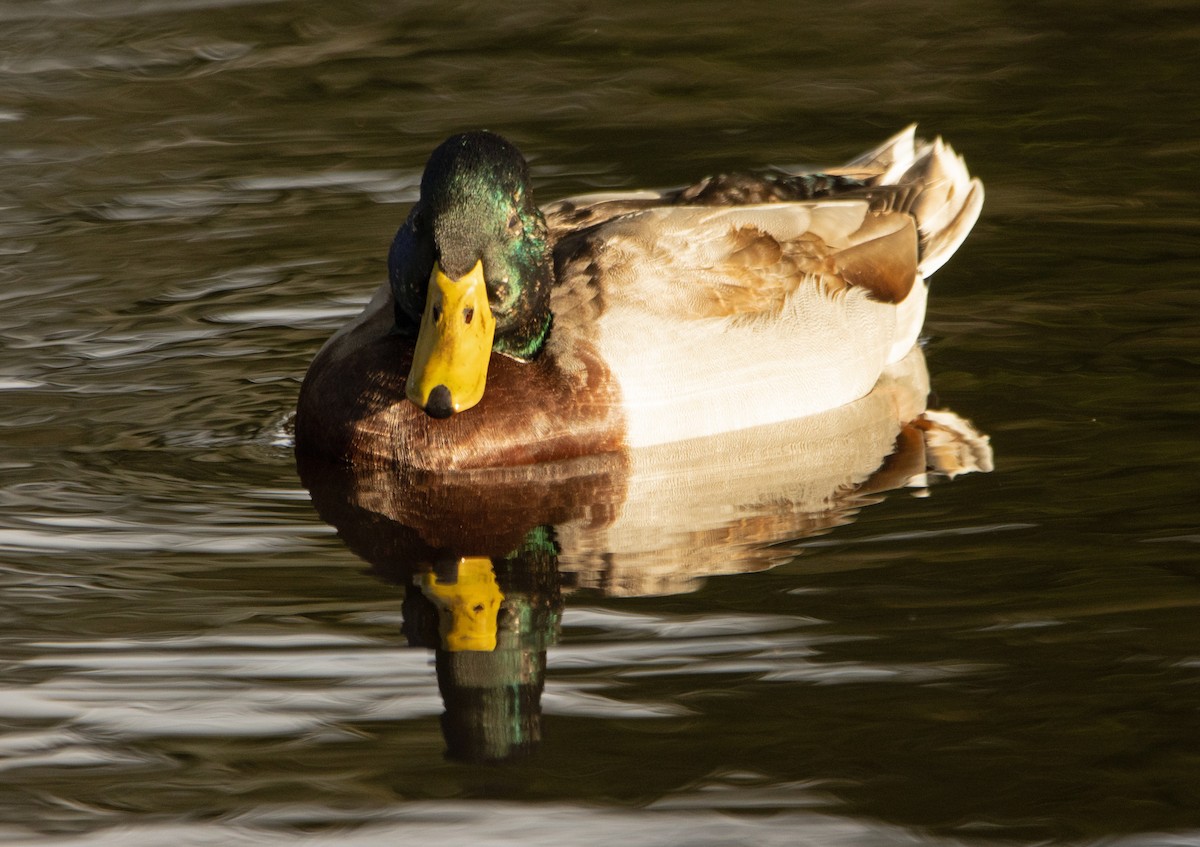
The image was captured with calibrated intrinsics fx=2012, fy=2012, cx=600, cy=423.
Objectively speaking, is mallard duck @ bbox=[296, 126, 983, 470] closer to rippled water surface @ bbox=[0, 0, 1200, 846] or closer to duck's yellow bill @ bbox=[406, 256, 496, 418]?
duck's yellow bill @ bbox=[406, 256, 496, 418]

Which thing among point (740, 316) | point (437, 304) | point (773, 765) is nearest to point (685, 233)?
point (740, 316)

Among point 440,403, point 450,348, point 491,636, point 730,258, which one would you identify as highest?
point 730,258

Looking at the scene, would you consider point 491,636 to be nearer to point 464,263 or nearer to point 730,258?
point 464,263

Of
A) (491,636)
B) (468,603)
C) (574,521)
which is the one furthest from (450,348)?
(491,636)

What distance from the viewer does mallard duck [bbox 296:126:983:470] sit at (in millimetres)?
7215

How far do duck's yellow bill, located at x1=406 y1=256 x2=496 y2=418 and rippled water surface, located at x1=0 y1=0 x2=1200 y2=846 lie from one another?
36 cm

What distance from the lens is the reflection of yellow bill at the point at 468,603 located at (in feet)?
19.1

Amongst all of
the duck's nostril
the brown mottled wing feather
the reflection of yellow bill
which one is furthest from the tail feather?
the reflection of yellow bill

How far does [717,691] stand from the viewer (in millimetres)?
5387

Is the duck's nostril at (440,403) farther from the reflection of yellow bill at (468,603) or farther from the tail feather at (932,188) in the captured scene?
the tail feather at (932,188)

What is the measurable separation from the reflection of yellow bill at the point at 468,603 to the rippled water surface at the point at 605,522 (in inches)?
2.3

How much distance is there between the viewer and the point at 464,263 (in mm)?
7211

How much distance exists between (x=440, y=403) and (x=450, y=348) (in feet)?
0.65

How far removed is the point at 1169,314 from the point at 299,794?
4840 millimetres
